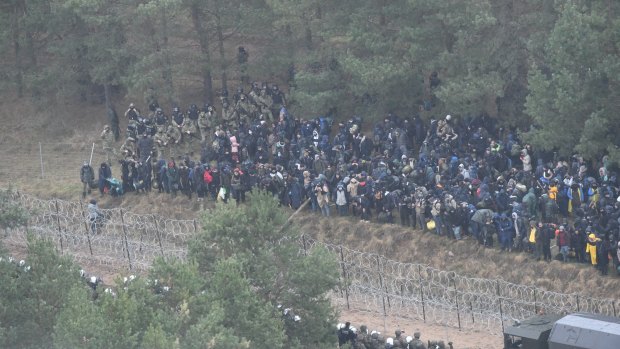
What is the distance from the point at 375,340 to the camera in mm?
30516

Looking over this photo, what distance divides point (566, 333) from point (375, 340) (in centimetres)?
437

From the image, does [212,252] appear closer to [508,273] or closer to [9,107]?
[508,273]

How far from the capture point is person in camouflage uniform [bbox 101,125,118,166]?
4641cm

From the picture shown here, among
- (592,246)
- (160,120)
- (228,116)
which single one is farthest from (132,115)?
(592,246)

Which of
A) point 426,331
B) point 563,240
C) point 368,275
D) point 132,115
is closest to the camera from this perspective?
point 426,331

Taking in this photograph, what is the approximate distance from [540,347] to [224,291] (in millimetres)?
6693

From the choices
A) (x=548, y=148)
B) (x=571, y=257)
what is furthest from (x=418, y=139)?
(x=571, y=257)

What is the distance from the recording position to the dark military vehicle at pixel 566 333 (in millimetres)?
27812

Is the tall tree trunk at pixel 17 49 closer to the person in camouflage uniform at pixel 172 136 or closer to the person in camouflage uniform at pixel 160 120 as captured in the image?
the person in camouflage uniform at pixel 160 120

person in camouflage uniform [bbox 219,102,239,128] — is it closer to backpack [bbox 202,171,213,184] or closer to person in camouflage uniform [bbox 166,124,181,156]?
person in camouflage uniform [bbox 166,124,181,156]

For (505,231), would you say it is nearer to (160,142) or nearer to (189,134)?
(160,142)

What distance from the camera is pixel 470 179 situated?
36.6 meters

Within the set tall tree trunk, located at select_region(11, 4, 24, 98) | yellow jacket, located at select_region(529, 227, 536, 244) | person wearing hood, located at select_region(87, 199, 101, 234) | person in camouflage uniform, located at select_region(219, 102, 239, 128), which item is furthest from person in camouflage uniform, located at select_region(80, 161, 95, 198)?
yellow jacket, located at select_region(529, 227, 536, 244)

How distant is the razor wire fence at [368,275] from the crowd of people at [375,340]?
1.07 meters
